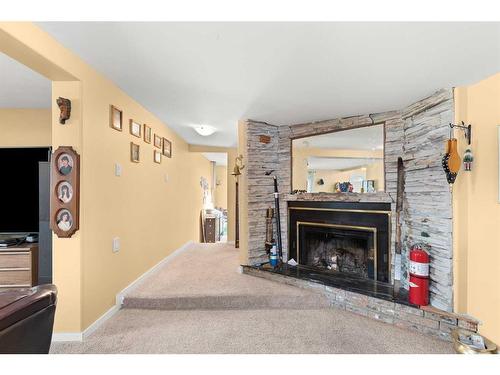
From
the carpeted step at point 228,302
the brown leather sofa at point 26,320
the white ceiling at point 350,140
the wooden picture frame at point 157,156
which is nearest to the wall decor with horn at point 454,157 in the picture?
the white ceiling at point 350,140

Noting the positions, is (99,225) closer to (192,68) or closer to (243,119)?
(192,68)

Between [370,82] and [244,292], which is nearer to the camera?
[370,82]

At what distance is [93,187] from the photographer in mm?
2080

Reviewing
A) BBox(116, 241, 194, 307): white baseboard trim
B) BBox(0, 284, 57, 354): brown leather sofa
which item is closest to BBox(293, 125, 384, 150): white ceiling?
BBox(116, 241, 194, 307): white baseboard trim

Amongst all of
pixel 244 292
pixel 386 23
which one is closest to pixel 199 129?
pixel 244 292

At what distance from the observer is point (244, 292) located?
8.86 feet

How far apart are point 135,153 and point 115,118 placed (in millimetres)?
499

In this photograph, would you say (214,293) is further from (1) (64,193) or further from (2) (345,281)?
(1) (64,193)

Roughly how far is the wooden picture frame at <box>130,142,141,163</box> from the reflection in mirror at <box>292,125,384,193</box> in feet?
6.76

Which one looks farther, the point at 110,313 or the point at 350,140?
the point at 350,140

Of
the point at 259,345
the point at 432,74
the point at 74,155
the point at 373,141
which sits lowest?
the point at 259,345

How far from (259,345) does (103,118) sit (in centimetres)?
238

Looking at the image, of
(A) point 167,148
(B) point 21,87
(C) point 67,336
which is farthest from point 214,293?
(B) point 21,87

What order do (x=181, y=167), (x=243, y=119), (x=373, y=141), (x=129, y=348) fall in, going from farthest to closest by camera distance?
1. (x=181, y=167)
2. (x=243, y=119)
3. (x=373, y=141)
4. (x=129, y=348)
